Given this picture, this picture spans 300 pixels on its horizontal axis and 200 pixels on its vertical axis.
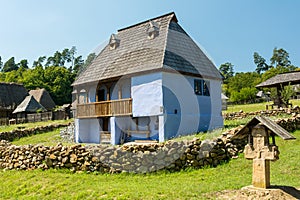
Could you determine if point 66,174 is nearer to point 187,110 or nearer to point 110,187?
point 110,187

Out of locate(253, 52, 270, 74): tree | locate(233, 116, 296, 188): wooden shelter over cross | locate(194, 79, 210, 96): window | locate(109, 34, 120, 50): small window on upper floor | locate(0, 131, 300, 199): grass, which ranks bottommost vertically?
locate(0, 131, 300, 199): grass

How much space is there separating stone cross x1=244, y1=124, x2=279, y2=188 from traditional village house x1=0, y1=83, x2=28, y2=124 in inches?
1708

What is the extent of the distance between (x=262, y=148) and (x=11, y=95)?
155ft

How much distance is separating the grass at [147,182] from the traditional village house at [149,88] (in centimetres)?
641

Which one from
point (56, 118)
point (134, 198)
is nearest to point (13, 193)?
point (134, 198)

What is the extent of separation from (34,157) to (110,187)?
5.62m

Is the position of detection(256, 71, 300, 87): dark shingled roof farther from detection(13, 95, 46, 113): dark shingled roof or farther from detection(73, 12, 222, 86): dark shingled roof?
detection(13, 95, 46, 113): dark shingled roof

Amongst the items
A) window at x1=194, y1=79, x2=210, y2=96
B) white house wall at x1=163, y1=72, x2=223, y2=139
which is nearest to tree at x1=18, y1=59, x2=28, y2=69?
Result: window at x1=194, y1=79, x2=210, y2=96

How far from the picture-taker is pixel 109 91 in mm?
21031

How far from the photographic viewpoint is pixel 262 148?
24.4 feet

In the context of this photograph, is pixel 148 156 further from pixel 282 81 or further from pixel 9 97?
pixel 9 97

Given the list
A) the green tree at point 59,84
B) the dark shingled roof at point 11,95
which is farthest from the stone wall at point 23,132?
the green tree at point 59,84

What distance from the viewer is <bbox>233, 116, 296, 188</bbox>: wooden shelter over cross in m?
7.25

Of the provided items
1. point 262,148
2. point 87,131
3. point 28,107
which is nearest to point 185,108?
point 87,131
